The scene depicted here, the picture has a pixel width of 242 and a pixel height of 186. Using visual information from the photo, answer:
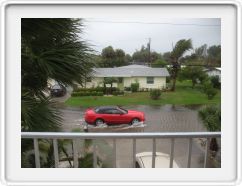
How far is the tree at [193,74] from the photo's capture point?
46.1 feet

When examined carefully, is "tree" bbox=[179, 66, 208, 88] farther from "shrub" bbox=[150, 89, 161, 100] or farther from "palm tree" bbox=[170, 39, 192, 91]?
"shrub" bbox=[150, 89, 161, 100]

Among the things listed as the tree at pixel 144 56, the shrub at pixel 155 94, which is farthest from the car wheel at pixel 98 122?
the shrub at pixel 155 94

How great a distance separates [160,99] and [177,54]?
253cm

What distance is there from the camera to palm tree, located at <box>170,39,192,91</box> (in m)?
14.5

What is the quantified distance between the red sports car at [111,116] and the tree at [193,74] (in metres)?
5.17

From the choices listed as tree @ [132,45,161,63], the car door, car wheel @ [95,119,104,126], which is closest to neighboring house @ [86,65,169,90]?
tree @ [132,45,161,63]

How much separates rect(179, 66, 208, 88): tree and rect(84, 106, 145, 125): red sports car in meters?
5.17

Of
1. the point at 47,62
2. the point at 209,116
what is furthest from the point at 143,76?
the point at 47,62

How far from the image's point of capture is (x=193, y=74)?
47.1ft

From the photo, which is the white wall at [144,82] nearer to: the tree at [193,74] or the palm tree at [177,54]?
the palm tree at [177,54]

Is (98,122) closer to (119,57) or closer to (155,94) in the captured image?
(119,57)

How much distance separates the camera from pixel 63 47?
2.12 m

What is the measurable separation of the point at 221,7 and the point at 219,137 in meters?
0.66

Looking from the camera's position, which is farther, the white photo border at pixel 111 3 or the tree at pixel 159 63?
the tree at pixel 159 63
